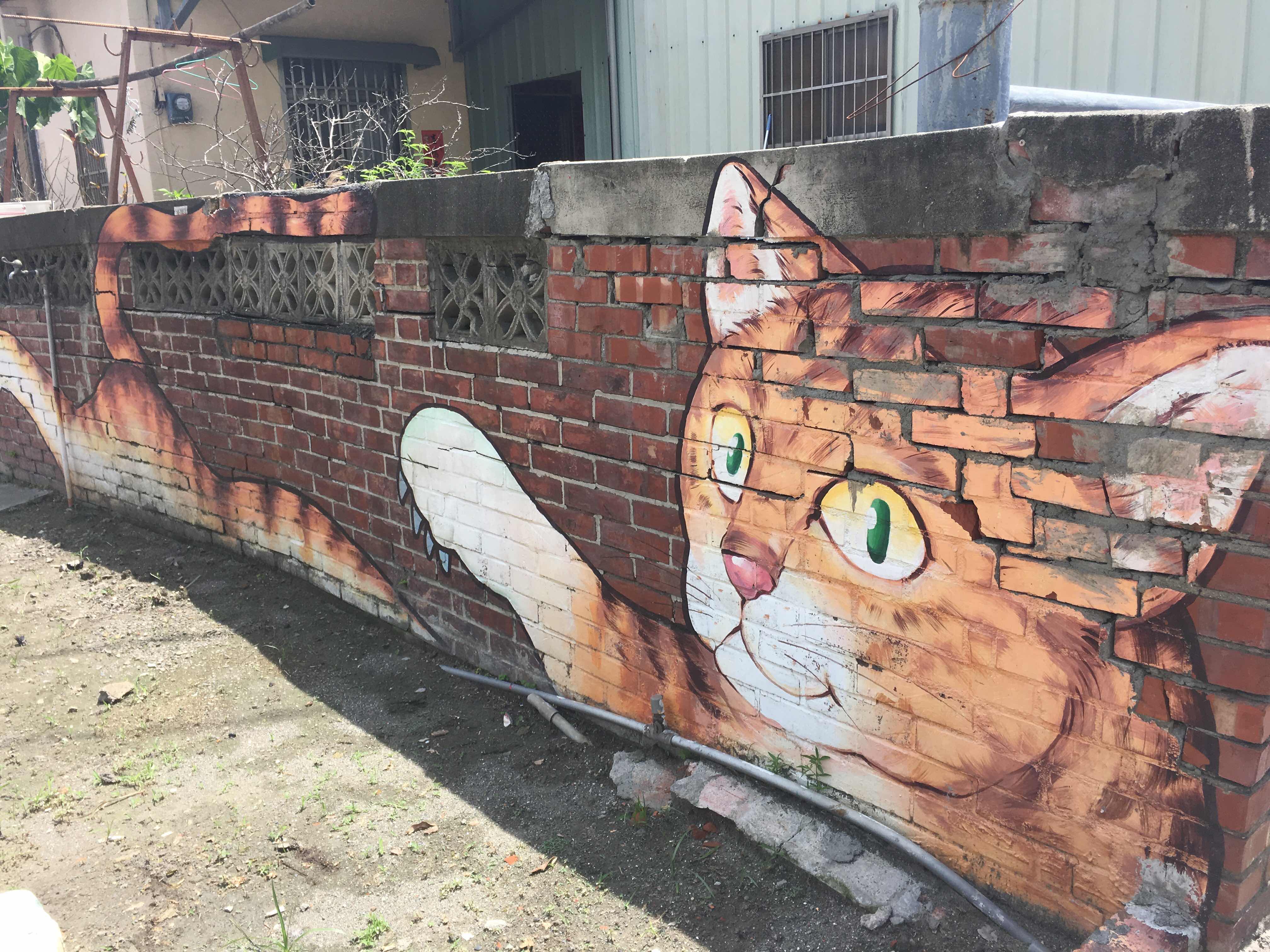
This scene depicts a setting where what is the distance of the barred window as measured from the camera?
6.10 m

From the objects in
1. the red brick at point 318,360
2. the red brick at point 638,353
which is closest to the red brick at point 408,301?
the red brick at point 318,360

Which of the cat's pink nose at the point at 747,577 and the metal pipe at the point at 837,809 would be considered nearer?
the metal pipe at the point at 837,809

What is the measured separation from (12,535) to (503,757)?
15.0 feet

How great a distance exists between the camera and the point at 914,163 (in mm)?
2193

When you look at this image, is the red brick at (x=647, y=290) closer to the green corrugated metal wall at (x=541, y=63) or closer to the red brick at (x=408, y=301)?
the red brick at (x=408, y=301)

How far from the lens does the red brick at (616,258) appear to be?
291 cm

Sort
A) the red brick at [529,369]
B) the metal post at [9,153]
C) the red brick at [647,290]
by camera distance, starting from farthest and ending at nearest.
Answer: the metal post at [9,153] → the red brick at [529,369] → the red brick at [647,290]

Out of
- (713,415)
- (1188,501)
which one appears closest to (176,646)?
(713,415)

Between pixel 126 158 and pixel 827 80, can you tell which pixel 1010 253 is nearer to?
pixel 827 80

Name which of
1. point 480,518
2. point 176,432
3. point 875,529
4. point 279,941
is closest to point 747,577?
point 875,529

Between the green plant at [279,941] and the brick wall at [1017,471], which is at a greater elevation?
the brick wall at [1017,471]

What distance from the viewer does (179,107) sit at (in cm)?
893

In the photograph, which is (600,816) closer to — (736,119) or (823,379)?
(823,379)

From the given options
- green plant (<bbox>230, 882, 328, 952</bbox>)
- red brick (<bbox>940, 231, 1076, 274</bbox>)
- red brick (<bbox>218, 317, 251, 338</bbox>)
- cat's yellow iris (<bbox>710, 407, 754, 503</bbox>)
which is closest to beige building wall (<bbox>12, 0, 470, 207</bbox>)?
red brick (<bbox>218, 317, 251, 338</bbox>)
